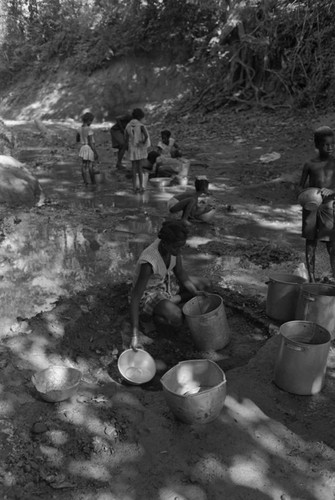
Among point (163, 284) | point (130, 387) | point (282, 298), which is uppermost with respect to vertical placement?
point (282, 298)

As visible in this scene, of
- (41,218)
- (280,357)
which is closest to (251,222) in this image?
(41,218)

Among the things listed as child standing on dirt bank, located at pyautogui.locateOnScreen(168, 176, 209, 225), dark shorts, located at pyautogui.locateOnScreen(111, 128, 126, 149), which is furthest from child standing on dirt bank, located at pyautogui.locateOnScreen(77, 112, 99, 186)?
child standing on dirt bank, located at pyautogui.locateOnScreen(168, 176, 209, 225)

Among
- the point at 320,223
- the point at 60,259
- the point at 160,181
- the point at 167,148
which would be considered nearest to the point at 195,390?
the point at 320,223

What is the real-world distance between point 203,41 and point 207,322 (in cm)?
1564

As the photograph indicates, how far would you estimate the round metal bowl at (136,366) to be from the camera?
331 centimetres

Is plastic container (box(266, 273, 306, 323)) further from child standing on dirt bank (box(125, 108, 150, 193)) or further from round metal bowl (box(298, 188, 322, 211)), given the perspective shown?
child standing on dirt bank (box(125, 108, 150, 193))

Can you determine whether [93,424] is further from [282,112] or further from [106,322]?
[282,112]

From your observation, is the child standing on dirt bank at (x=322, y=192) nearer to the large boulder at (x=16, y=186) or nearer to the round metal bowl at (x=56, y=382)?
the round metal bowl at (x=56, y=382)

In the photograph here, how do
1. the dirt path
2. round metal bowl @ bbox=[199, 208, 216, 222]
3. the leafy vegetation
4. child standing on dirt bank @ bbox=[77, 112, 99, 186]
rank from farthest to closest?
1. the leafy vegetation
2. child standing on dirt bank @ bbox=[77, 112, 99, 186]
3. round metal bowl @ bbox=[199, 208, 216, 222]
4. the dirt path

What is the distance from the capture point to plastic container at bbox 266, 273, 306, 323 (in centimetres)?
382

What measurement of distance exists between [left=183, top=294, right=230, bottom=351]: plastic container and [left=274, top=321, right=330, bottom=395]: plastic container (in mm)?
533

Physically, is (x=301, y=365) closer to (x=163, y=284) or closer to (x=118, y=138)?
(x=163, y=284)

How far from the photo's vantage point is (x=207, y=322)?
11.5ft

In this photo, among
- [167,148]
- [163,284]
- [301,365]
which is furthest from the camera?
[167,148]
